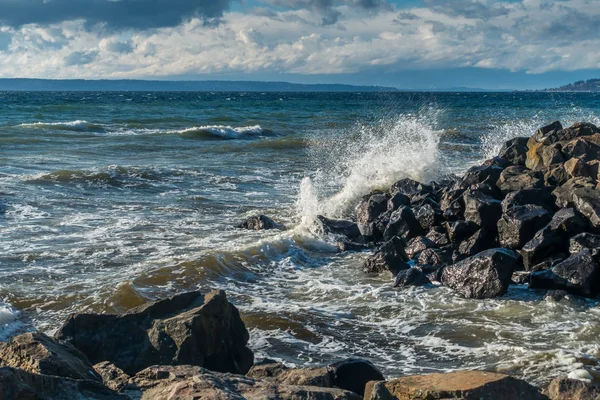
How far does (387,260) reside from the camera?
381 inches

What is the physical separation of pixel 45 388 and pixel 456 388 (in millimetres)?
2383

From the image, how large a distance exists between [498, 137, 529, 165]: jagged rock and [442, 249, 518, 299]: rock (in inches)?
219

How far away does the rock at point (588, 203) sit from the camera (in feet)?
31.8

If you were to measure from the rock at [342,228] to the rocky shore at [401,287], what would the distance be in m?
0.03

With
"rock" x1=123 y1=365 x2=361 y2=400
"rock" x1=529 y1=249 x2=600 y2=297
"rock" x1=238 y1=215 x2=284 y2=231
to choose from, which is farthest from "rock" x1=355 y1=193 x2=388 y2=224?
"rock" x1=123 y1=365 x2=361 y2=400

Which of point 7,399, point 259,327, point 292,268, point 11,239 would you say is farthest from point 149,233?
point 7,399

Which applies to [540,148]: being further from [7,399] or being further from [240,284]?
[7,399]

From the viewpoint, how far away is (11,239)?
Answer: 36.7 ft

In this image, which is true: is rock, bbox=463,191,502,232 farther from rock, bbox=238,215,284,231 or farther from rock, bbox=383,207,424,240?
rock, bbox=238,215,284,231

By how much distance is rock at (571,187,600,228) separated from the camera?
9.69 metres

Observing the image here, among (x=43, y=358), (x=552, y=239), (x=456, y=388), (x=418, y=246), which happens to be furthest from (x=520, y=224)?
(x=43, y=358)

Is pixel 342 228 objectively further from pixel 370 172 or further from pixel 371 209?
pixel 370 172

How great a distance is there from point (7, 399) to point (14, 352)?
1137 mm

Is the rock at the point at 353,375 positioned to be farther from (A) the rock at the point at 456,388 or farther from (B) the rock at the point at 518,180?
(B) the rock at the point at 518,180
